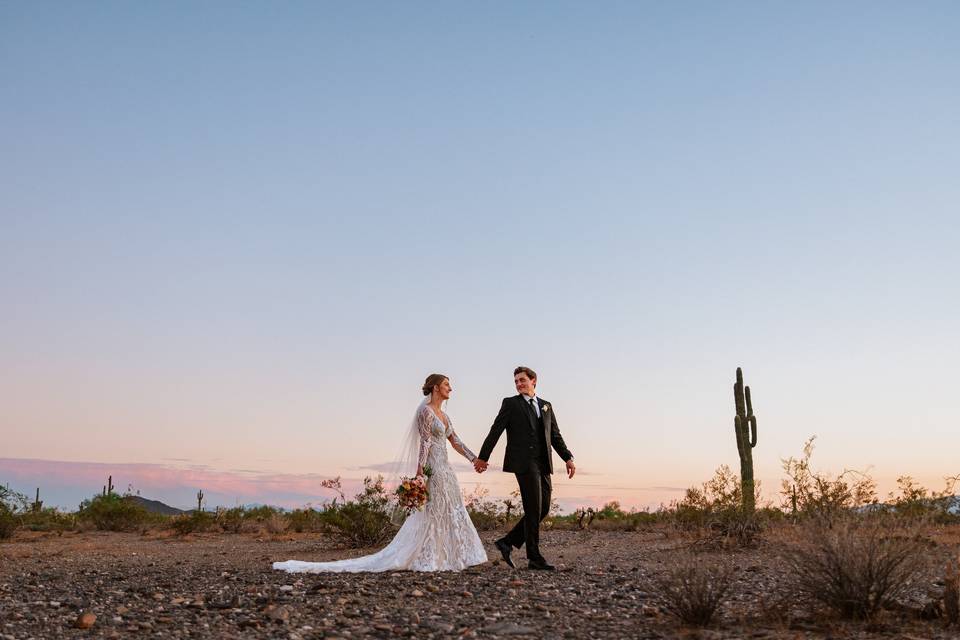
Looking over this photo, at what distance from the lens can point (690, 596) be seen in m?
7.82

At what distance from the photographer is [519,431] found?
1146 centimetres

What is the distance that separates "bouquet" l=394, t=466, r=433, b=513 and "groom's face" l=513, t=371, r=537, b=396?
176cm

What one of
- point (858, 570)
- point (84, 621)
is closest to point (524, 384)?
point (858, 570)

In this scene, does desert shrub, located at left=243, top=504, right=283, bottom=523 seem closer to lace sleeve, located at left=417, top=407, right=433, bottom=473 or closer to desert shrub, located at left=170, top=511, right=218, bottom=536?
desert shrub, located at left=170, top=511, right=218, bottom=536

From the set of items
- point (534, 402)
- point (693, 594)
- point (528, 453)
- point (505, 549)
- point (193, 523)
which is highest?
point (534, 402)

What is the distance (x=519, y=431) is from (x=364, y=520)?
6.09m

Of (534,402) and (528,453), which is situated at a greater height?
(534,402)

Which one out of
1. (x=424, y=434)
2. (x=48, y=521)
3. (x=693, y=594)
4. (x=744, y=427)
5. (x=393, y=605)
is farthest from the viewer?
(x=48, y=521)

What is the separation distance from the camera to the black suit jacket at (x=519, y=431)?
11367mm

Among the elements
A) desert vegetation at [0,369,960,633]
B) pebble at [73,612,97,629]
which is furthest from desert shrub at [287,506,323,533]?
pebble at [73,612,97,629]

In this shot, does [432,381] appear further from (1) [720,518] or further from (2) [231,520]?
(2) [231,520]

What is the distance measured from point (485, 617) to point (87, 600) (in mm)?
4582

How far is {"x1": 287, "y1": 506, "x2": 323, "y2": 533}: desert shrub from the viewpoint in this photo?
77.0 ft

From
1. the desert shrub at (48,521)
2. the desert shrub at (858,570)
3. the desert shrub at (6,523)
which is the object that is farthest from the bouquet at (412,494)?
the desert shrub at (48,521)
